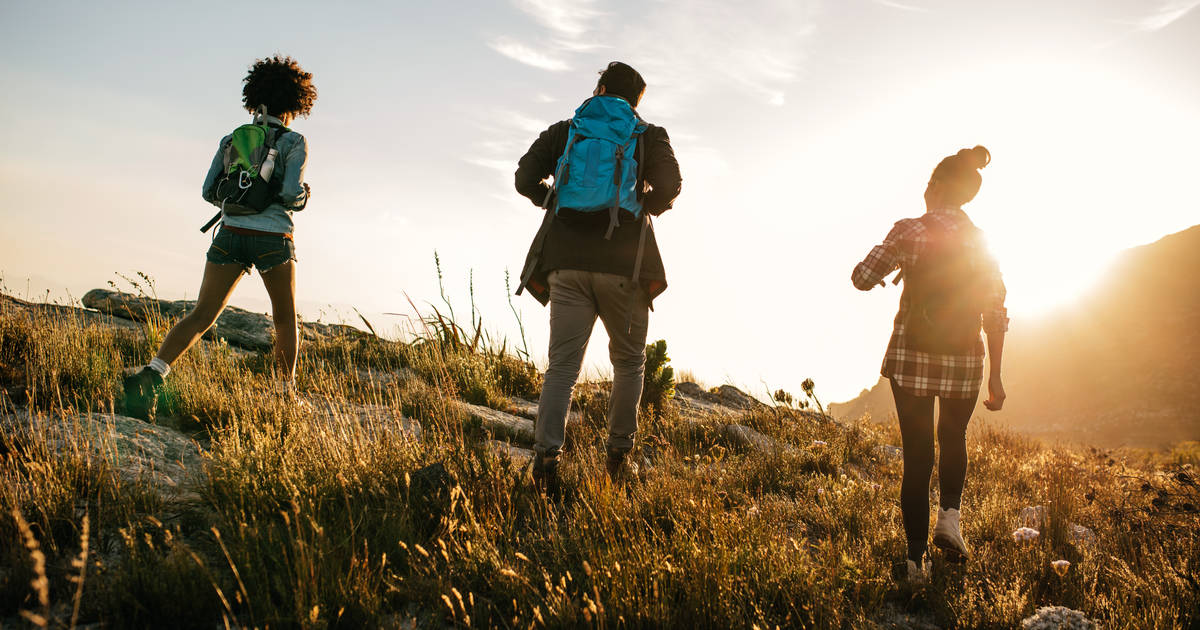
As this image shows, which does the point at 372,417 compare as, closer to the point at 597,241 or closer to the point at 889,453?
the point at 597,241

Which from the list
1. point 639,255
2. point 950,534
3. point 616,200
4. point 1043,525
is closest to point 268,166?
point 616,200

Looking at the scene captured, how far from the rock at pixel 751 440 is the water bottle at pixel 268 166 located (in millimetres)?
4201

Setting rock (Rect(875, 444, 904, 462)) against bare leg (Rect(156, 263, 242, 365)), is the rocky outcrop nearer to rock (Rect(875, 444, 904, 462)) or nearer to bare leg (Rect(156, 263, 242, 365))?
rock (Rect(875, 444, 904, 462))

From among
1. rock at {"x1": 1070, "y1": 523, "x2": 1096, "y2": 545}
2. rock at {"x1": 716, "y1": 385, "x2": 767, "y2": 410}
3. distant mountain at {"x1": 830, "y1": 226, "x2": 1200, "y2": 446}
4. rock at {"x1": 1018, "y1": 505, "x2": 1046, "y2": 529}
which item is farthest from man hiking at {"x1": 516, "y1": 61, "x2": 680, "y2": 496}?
distant mountain at {"x1": 830, "y1": 226, "x2": 1200, "y2": 446}

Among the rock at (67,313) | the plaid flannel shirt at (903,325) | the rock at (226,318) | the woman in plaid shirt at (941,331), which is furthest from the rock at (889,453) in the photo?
the rock at (67,313)

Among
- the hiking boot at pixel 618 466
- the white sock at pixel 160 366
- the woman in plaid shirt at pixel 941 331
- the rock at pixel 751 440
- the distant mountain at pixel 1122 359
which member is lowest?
the hiking boot at pixel 618 466

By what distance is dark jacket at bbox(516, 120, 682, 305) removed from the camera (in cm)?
302

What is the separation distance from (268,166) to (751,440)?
14.4 feet

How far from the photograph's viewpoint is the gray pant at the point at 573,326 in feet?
9.95

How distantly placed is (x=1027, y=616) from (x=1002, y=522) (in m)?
1.31

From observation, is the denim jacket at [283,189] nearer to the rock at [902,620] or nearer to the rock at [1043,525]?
the rock at [902,620]

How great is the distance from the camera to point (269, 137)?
4.05 metres

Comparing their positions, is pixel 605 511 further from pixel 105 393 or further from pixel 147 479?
pixel 105 393

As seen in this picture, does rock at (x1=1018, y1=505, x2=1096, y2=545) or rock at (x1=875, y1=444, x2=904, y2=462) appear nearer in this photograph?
rock at (x1=1018, y1=505, x2=1096, y2=545)
